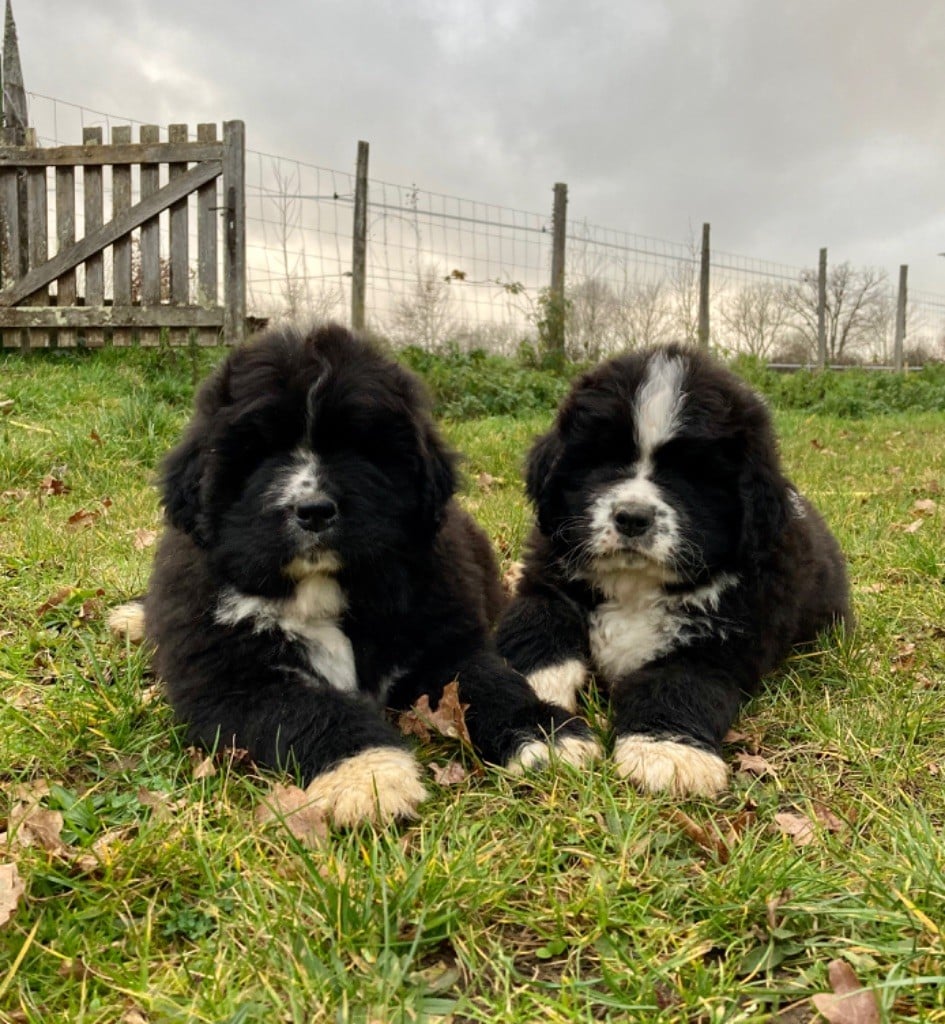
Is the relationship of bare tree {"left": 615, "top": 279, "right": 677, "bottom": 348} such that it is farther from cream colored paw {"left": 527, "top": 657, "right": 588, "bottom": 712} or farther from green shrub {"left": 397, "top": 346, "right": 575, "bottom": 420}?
cream colored paw {"left": 527, "top": 657, "right": 588, "bottom": 712}

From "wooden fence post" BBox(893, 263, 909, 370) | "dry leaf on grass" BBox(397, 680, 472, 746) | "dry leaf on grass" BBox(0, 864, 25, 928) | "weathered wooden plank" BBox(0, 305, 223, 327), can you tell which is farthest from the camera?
"wooden fence post" BBox(893, 263, 909, 370)

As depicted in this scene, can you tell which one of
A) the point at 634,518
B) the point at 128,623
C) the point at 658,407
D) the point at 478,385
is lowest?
the point at 128,623

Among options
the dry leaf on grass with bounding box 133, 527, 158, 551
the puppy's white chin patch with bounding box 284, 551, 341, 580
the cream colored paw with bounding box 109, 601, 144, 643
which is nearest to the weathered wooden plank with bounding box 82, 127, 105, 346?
the dry leaf on grass with bounding box 133, 527, 158, 551

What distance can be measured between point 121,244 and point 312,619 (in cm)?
815

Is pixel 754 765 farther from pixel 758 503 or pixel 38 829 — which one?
pixel 38 829

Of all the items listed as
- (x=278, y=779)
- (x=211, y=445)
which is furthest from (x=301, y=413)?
(x=278, y=779)

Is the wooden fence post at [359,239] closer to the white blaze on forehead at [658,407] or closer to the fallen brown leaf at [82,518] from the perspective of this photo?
the fallen brown leaf at [82,518]

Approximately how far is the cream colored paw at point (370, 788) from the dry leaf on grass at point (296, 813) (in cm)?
2

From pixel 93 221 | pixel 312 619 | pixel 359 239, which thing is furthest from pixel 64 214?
pixel 312 619

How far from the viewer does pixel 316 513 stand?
2514mm

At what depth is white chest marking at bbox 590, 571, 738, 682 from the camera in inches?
123

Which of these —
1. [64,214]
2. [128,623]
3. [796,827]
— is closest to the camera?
[796,827]

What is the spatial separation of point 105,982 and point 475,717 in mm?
1254

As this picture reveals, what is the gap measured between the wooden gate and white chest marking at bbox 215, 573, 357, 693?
284 inches
